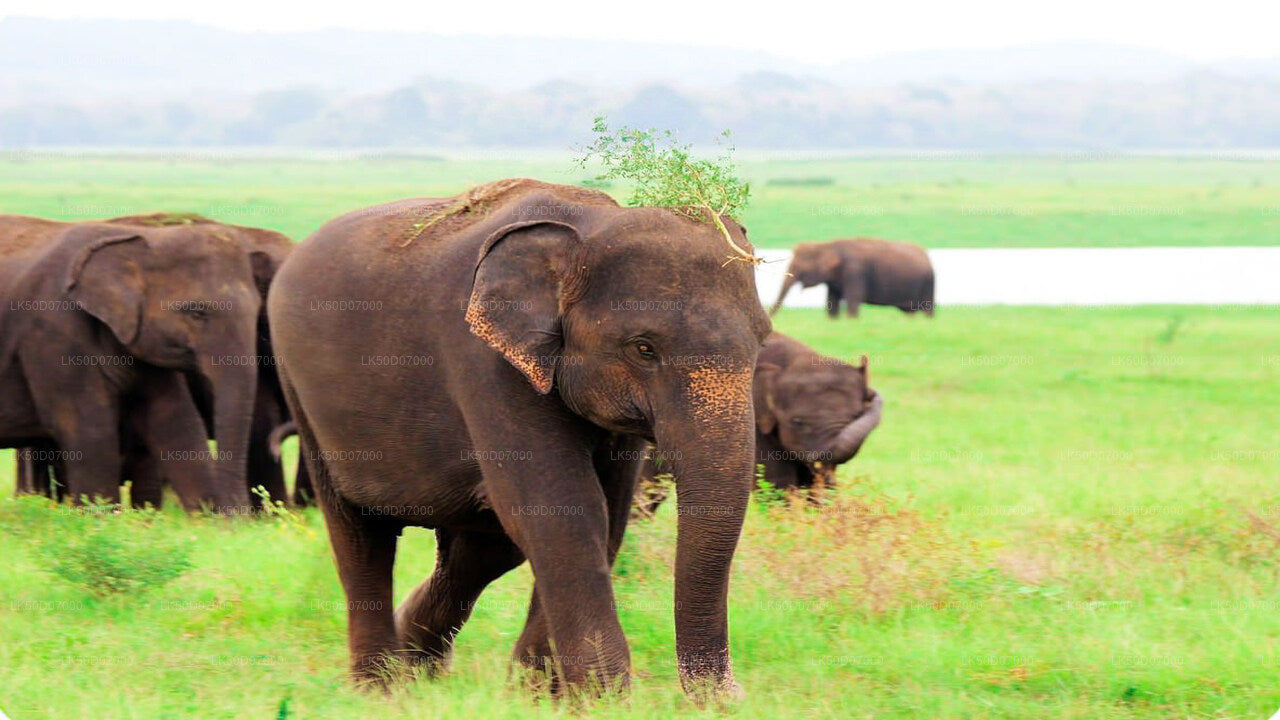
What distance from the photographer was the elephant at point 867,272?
33.6m

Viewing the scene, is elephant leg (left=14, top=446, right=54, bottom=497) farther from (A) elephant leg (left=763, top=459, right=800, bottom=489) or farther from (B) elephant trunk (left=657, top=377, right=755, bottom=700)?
(B) elephant trunk (left=657, top=377, right=755, bottom=700)

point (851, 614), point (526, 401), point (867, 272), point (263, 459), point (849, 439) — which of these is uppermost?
point (526, 401)

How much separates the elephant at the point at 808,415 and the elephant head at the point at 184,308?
9.37 feet

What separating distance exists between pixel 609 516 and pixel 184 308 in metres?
A: 6.04

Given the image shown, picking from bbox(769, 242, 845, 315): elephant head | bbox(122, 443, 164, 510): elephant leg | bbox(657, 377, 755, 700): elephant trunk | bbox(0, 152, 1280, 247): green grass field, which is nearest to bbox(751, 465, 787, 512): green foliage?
bbox(657, 377, 755, 700): elephant trunk

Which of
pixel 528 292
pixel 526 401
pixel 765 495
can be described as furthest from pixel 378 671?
pixel 765 495

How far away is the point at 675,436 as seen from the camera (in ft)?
19.2

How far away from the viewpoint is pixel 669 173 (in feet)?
21.2

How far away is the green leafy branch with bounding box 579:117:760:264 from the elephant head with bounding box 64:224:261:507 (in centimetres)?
578

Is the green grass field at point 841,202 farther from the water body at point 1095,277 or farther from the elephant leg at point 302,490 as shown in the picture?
the elephant leg at point 302,490

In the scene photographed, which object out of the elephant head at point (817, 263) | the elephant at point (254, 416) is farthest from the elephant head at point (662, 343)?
the elephant head at point (817, 263)

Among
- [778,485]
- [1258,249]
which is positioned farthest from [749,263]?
[1258,249]

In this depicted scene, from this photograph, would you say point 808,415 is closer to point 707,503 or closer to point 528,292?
point 528,292

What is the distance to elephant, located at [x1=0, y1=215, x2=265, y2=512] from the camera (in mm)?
11648
